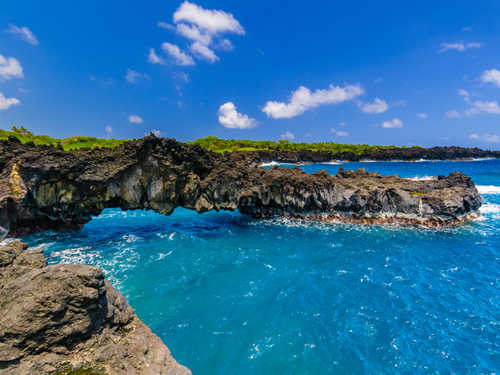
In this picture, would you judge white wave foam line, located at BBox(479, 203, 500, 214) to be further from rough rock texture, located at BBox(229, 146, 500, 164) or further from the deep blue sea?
rough rock texture, located at BBox(229, 146, 500, 164)

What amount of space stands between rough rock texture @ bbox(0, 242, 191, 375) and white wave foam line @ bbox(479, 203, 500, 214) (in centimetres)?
4641

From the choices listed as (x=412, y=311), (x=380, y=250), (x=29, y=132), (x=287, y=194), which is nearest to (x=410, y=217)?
(x=380, y=250)

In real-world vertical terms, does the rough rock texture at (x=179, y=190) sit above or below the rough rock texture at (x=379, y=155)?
below

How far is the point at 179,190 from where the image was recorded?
2700 cm

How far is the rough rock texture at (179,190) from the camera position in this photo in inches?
876

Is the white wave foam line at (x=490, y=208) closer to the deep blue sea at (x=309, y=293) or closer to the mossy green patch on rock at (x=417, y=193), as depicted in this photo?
the deep blue sea at (x=309, y=293)

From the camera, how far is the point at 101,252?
2103cm

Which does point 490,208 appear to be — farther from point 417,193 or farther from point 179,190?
point 179,190

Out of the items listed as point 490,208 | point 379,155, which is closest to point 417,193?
point 490,208

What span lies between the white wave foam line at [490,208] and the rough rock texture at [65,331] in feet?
152

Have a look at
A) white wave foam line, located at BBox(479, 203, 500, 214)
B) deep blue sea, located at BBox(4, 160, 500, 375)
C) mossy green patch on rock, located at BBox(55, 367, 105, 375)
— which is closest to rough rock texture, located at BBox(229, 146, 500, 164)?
white wave foam line, located at BBox(479, 203, 500, 214)

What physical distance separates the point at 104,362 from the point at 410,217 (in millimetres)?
33361

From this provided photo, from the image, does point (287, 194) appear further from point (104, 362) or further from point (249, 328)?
point (104, 362)

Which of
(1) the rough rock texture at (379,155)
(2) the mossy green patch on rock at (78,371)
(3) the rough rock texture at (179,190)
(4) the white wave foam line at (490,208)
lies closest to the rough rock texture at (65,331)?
(2) the mossy green patch on rock at (78,371)
